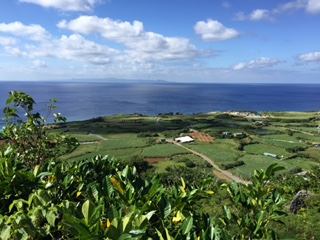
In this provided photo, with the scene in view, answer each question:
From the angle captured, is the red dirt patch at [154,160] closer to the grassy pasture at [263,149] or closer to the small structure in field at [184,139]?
the small structure in field at [184,139]

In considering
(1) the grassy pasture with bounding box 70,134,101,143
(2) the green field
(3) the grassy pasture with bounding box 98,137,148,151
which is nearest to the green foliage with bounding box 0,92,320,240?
(2) the green field

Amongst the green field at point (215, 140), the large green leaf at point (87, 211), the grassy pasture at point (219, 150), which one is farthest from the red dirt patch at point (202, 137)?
the large green leaf at point (87, 211)

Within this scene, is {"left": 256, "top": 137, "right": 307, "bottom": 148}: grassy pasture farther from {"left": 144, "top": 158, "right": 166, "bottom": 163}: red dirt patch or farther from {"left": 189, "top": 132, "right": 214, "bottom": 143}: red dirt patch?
{"left": 144, "top": 158, "right": 166, "bottom": 163}: red dirt patch

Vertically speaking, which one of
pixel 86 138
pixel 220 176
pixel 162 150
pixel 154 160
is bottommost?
pixel 220 176

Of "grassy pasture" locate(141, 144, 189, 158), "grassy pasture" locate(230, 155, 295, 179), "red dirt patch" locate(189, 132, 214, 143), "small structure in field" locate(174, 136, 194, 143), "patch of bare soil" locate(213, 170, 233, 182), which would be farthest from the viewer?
"red dirt patch" locate(189, 132, 214, 143)

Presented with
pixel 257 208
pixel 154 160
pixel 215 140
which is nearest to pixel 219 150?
pixel 215 140

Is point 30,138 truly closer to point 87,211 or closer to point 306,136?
point 87,211

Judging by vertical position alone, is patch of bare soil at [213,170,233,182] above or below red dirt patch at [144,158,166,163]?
below

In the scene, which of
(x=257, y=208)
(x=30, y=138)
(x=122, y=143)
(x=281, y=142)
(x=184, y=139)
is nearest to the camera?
(x=257, y=208)

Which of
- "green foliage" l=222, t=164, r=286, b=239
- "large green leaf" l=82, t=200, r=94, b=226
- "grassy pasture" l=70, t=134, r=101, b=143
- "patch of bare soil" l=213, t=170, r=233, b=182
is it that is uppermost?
"large green leaf" l=82, t=200, r=94, b=226
